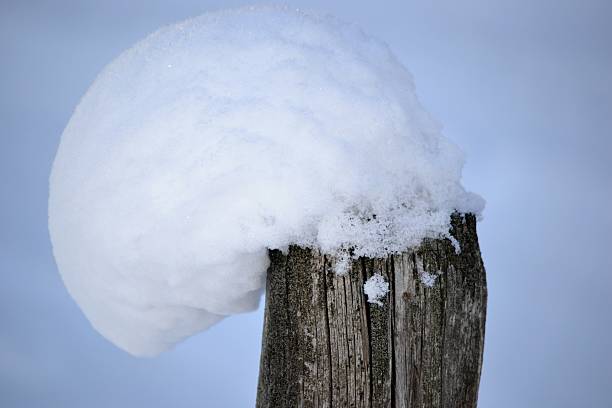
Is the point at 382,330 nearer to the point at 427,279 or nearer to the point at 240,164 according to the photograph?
the point at 427,279

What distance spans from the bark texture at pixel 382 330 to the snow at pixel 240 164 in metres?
0.06

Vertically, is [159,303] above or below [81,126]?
below

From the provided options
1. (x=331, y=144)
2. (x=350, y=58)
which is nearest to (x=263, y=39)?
(x=350, y=58)

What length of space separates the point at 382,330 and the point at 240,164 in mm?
447

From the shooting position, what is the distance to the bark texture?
1.32m

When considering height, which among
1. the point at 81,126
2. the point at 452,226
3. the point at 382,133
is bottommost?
the point at 452,226

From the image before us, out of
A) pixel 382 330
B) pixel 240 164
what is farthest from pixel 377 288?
pixel 240 164

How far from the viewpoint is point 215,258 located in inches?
52.6

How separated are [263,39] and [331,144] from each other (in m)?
0.33

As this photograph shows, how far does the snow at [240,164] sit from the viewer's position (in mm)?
1305

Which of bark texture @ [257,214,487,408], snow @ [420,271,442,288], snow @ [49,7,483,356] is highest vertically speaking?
snow @ [49,7,483,356]

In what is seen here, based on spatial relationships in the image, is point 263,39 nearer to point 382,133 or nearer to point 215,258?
point 382,133

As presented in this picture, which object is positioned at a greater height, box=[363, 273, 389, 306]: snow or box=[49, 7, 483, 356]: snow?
box=[49, 7, 483, 356]: snow

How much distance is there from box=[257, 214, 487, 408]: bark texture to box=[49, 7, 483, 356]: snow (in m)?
0.06
